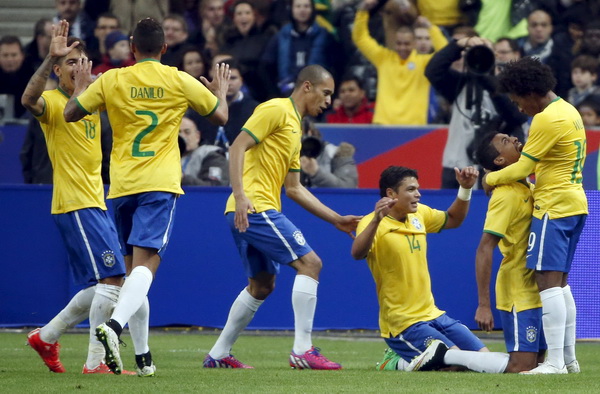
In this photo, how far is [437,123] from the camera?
45.6 ft

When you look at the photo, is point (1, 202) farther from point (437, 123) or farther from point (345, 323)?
point (437, 123)

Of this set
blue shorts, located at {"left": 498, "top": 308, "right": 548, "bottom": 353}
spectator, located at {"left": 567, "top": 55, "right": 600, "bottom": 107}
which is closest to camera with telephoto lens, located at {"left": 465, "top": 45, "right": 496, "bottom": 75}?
spectator, located at {"left": 567, "top": 55, "right": 600, "bottom": 107}

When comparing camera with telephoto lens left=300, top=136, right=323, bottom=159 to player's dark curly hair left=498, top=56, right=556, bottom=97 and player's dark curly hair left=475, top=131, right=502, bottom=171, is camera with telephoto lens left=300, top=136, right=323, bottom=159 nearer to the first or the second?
player's dark curly hair left=475, top=131, right=502, bottom=171

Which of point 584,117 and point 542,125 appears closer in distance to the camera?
point 542,125

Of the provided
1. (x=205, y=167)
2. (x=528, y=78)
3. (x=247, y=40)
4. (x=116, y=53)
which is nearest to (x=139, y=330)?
(x=528, y=78)

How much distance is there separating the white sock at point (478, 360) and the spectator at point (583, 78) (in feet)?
20.1

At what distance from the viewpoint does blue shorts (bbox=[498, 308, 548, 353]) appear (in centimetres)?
779

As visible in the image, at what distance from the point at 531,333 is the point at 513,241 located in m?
0.62

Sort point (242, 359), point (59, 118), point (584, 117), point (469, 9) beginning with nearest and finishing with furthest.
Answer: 1. point (59, 118)
2. point (242, 359)
3. point (584, 117)
4. point (469, 9)

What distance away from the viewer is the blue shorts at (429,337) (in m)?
8.09

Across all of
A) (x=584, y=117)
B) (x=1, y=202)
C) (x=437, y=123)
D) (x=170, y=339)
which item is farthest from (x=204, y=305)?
(x=584, y=117)

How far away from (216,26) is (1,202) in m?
4.86

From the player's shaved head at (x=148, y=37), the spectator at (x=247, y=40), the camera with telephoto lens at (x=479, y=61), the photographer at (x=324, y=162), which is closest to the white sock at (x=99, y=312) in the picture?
the player's shaved head at (x=148, y=37)

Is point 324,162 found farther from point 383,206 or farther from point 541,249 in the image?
point 541,249
